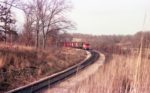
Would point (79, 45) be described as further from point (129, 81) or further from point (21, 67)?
point (129, 81)

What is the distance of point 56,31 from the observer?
1518 inches

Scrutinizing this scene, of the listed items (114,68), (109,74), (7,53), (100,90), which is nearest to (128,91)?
(100,90)

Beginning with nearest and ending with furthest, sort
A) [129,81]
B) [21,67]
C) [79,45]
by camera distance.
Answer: [129,81]
[21,67]
[79,45]

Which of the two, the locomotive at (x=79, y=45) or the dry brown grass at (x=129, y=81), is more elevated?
the dry brown grass at (x=129, y=81)

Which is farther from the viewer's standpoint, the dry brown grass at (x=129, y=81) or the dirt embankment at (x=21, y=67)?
the dirt embankment at (x=21, y=67)

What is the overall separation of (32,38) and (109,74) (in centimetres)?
2619

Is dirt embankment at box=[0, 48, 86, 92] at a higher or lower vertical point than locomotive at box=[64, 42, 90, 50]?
higher

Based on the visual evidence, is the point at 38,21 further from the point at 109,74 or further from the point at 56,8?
the point at 109,74

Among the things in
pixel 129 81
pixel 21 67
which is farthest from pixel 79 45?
pixel 129 81

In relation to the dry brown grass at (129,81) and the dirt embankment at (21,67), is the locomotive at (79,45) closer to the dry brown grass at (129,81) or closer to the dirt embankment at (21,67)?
the dirt embankment at (21,67)

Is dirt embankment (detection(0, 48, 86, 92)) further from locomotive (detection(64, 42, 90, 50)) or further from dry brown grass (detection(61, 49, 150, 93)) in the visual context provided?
locomotive (detection(64, 42, 90, 50))

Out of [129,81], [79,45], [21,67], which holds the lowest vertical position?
[79,45]

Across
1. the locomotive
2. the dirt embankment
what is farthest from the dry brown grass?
the locomotive

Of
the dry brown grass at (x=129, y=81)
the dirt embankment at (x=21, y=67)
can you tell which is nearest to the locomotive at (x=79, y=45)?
the dirt embankment at (x=21, y=67)
